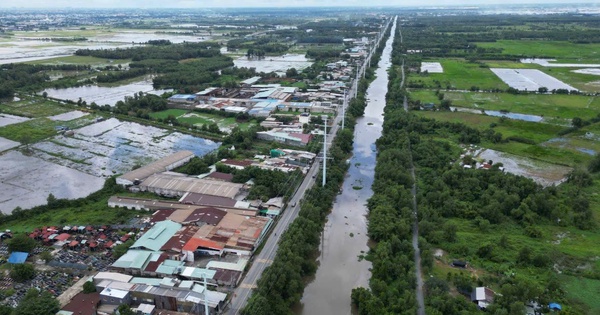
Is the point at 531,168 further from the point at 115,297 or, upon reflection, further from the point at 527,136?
the point at 115,297

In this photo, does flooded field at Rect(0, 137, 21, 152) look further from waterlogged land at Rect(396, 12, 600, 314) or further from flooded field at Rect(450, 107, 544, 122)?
flooded field at Rect(450, 107, 544, 122)

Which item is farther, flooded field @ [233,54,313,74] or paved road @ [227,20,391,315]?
flooded field @ [233,54,313,74]

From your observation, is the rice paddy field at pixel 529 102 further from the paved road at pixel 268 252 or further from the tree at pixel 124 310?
the tree at pixel 124 310

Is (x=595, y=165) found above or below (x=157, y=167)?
below

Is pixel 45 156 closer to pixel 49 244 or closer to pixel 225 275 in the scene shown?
pixel 49 244

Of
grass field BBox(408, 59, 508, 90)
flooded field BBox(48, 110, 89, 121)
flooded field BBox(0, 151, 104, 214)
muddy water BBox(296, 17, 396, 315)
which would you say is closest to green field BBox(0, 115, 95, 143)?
flooded field BBox(48, 110, 89, 121)

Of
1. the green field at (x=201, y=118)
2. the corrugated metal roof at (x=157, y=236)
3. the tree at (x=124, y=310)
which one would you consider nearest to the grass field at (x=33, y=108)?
the green field at (x=201, y=118)

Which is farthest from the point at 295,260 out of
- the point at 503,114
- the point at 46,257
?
the point at 503,114
